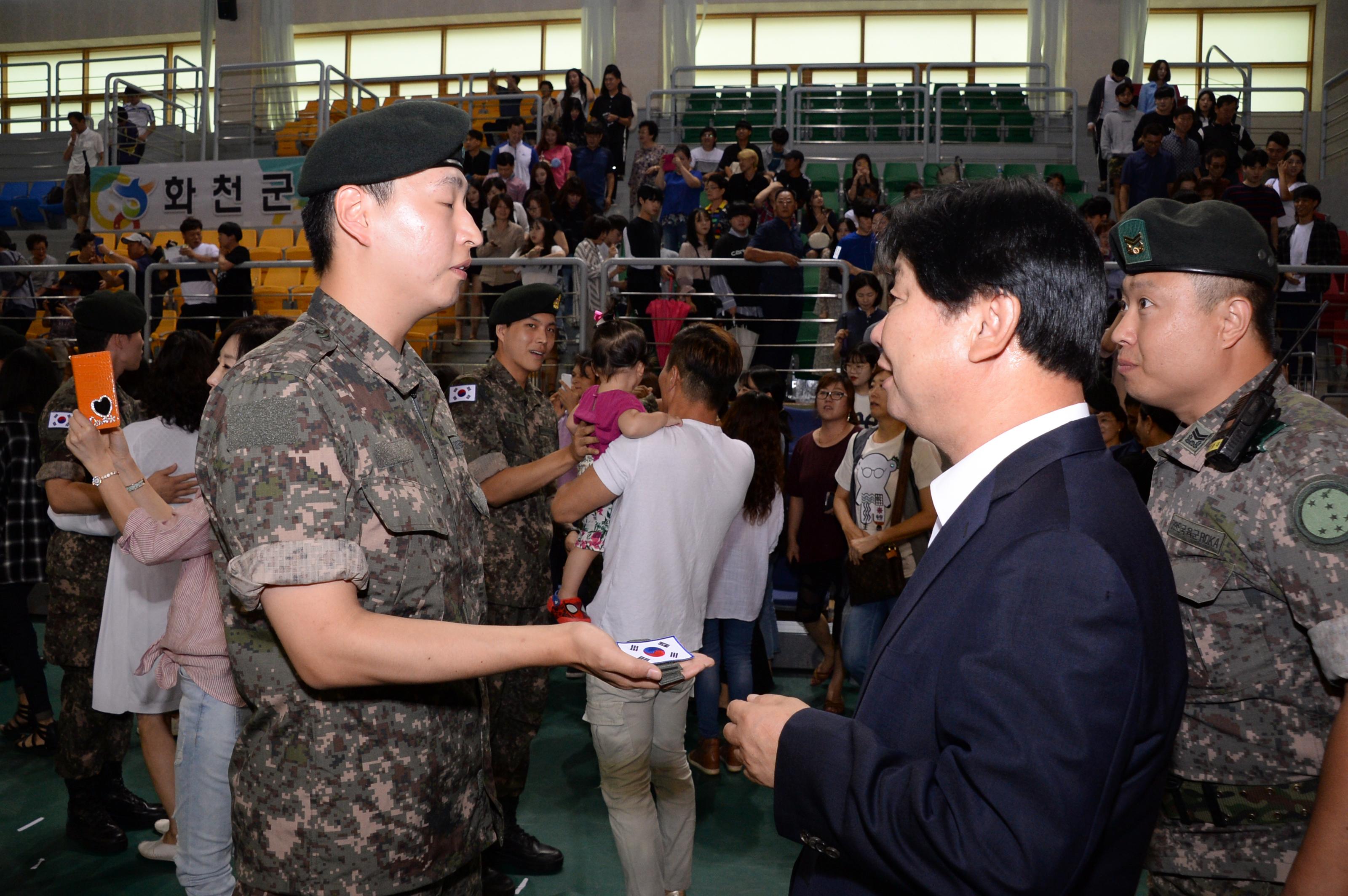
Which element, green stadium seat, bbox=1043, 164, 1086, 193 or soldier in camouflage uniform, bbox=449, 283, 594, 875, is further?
green stadium seat, bbox=1043, 164, 1086, 193

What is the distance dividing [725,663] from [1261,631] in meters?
3.00

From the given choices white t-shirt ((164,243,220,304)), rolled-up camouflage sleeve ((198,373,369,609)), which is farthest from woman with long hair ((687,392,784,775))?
white t-shirt ((164,243,220,304))

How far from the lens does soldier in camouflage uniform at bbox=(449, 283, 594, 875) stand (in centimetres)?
327

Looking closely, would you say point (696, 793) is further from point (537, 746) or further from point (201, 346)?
point (201, 346)

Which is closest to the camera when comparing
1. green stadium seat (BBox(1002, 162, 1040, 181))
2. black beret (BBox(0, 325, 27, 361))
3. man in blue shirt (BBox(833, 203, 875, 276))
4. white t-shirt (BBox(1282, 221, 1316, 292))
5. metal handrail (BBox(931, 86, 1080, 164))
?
black beret (BBox(0, 325, 27, 361))

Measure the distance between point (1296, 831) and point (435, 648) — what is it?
1363 mm

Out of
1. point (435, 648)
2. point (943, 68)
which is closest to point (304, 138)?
point (943, 68)

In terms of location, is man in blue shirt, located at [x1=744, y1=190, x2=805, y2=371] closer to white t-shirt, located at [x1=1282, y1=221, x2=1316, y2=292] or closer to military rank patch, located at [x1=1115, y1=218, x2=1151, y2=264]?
white t-shirt, located at [x1=1282, y1=221, x2=1316, y2=292]

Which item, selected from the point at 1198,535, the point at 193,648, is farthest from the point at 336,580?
the point at 193,648

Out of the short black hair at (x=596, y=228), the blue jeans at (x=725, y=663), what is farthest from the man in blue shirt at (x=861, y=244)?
the blue jeans at (x=725, y=663)

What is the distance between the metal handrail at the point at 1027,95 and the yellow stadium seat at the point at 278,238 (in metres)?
7.38

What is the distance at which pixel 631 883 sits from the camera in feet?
9.21

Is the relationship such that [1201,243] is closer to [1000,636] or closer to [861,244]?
[1000,636]

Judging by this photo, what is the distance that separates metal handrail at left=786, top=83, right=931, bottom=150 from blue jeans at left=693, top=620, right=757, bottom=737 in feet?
27.1
